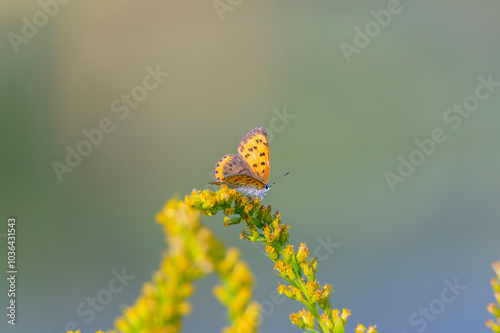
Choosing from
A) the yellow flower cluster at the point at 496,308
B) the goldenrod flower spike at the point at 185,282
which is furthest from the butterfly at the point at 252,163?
the goldenrod flower spike at the point at 185,282

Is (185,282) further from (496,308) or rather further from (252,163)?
(252,163)

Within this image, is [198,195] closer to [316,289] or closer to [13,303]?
[316,289]

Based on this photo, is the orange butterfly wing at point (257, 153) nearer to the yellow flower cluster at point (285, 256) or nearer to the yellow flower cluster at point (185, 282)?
the yellow flower cluster at point (285, 256)

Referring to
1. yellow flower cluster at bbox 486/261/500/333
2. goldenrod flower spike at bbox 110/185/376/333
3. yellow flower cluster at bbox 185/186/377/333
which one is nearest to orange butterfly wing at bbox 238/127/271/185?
yellow flower cluster at bbox 185/186/377/333

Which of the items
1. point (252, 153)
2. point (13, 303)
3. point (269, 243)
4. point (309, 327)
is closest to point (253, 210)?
point (269, 243)

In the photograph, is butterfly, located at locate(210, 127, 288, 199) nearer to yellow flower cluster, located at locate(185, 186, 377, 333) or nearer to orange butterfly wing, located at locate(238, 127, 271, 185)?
orange butterfly wing, located at locate(238, 127, 271, 185)

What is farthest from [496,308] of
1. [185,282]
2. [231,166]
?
[231,166]
